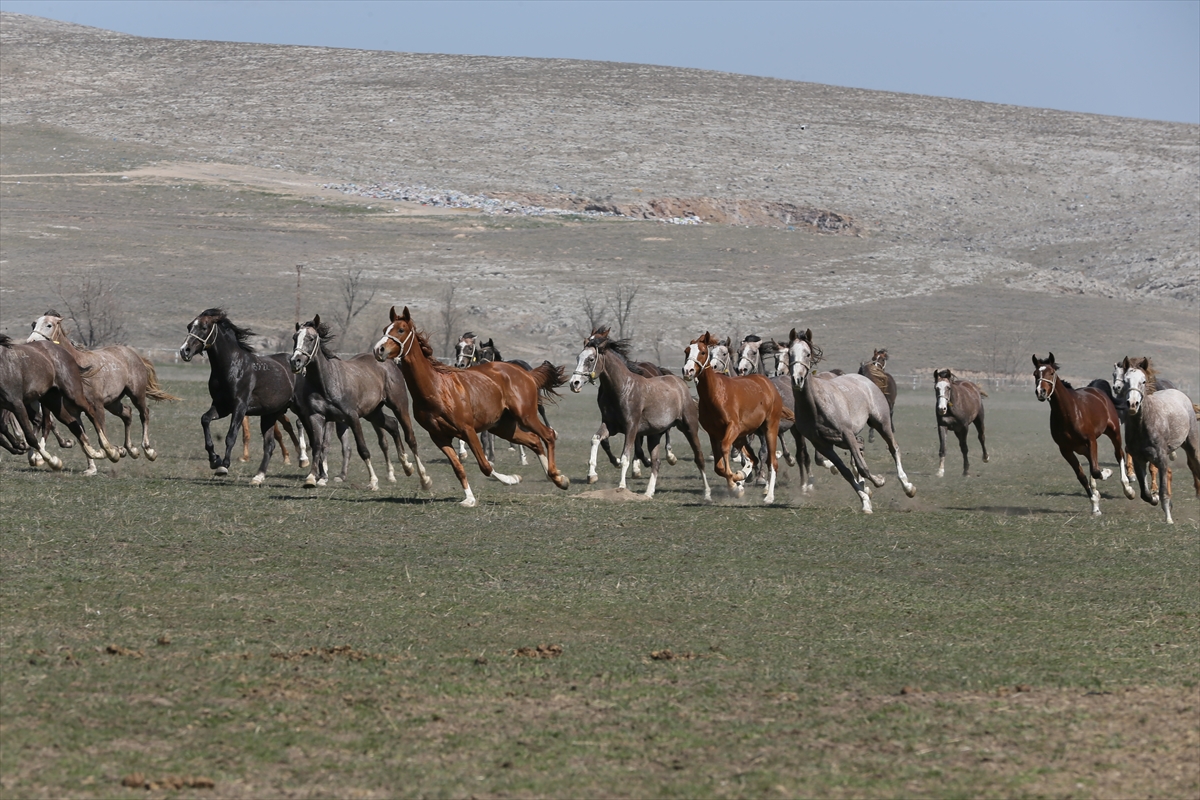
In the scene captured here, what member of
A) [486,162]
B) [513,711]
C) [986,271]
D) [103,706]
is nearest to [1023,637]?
[513,711]

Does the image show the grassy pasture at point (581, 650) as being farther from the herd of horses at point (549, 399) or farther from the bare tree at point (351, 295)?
the bare tree at point (351, 295)

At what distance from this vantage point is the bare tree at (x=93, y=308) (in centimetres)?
6391

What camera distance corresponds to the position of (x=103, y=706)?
777cm

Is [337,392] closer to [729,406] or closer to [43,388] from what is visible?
[43,388]

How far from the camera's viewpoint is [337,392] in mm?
20172

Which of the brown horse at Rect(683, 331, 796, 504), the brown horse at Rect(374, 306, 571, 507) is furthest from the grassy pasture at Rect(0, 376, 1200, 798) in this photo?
the brown horse at Rect(683, 331, 796, 504)

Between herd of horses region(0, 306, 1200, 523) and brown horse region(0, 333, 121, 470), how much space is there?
0.8 inches


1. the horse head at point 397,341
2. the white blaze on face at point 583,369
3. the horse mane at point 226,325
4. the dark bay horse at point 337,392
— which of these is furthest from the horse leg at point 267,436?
the white blaze on face at point 583,369

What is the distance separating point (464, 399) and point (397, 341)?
3.51ft

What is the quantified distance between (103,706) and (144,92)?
13768 centimetres

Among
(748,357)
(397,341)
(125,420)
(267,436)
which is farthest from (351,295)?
(397,341)

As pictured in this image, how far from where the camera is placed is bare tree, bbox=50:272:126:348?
6391 centimetres

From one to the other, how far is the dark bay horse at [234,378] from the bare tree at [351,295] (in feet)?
150

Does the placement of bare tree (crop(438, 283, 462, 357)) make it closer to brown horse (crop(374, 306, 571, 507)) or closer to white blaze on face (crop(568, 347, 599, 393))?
white blaze on face (crop(568, 347, 599, 393))
